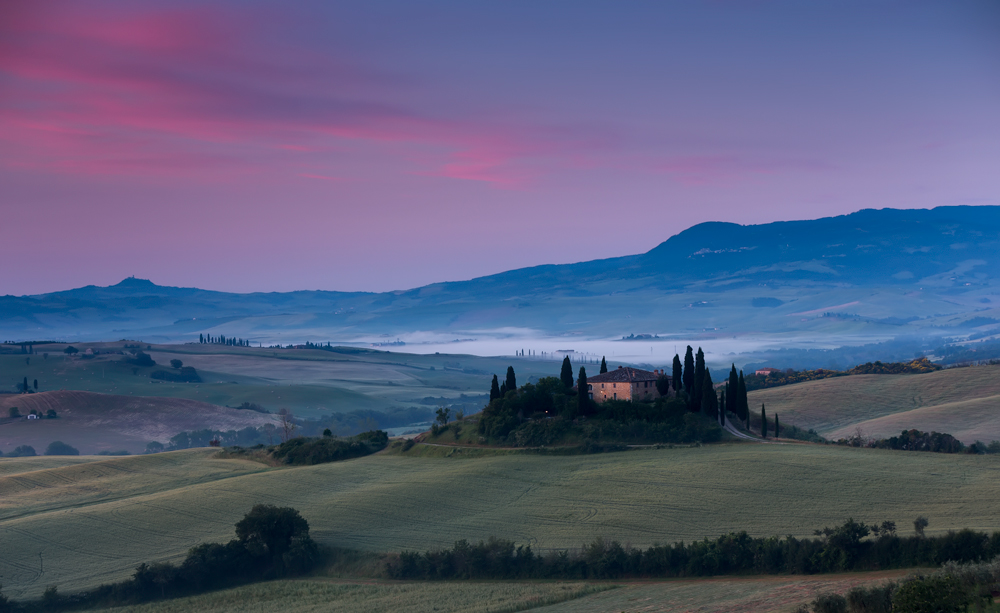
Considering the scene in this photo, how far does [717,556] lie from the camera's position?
44750 millimetres

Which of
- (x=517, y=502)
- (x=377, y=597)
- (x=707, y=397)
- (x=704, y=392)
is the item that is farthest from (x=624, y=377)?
(x=377, y=597)

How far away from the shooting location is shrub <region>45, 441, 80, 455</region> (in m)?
150

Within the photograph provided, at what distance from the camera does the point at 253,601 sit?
47969 mm

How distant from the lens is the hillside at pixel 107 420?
159875 millimetres

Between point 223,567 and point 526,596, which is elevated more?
point 526,596

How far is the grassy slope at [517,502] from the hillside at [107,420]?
8985 centimetres

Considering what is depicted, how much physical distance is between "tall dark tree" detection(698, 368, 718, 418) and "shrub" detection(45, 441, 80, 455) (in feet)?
386

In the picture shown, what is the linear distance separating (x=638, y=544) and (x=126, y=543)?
34.9 meters

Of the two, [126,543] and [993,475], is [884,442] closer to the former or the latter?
[993,475]

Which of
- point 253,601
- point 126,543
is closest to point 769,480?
point 253,601

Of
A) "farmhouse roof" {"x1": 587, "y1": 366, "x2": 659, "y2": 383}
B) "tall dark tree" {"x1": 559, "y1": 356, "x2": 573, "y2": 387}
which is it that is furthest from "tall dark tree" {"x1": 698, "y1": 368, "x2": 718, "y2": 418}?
"tall dark tree" {"x1": 559, "y1": 356, "x2": 573, "y2": 387}

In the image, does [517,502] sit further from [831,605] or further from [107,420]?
[107,420]

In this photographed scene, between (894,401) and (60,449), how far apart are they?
139 meters

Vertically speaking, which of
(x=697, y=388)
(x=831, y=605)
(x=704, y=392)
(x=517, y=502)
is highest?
(x=697, y=388)
